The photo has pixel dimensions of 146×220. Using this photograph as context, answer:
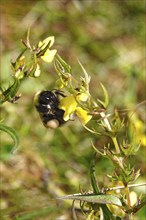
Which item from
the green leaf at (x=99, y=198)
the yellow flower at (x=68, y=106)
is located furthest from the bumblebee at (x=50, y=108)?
the green leaf at (x=99, y=198)

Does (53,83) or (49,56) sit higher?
(53,83)

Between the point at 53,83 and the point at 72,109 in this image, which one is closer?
the point at 72,109

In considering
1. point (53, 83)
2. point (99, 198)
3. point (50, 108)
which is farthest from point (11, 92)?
point (53, 83)

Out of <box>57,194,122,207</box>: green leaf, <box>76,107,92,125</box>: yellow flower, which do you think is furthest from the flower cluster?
<box>57,194,122,207</box>: green leaf

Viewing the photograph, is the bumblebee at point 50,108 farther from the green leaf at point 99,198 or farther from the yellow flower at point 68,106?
the green leaf at point 99,198

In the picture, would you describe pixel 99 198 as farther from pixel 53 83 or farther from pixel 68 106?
pixel 53 83

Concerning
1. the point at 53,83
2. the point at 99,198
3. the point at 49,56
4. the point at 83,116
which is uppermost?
the point at 53,83

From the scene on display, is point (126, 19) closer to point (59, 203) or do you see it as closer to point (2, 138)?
point (2, 138)

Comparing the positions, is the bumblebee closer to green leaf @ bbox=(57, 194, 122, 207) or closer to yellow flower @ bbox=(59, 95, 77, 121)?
yellow flower @ bbox=(59, 95, 77, 121)
